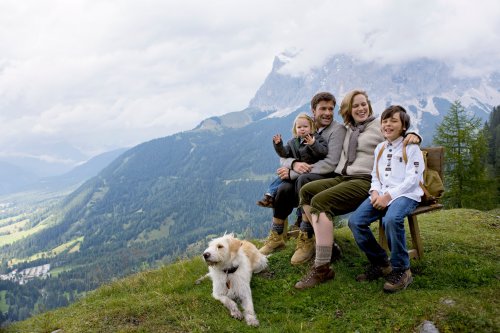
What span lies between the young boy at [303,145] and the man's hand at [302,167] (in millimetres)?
164

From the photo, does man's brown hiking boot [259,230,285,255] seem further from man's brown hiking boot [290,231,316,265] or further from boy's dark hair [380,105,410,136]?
boy's dark hair [380,105,410,136]

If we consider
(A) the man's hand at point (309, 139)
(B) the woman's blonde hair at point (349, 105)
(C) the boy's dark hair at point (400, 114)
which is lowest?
(A) the man's hand at point (309, 139)

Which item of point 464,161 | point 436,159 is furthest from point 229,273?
point 464,161

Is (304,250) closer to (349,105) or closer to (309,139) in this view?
(309,139)

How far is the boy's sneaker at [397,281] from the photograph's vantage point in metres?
6.96

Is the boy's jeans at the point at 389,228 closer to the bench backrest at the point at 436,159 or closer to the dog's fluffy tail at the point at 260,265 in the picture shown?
the bench backrest at the point at 436,159

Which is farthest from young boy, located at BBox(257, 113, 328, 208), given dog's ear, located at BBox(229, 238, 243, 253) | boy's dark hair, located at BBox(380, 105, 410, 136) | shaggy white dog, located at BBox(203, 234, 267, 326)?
shaggy white dog, located at BBox(203, 234, 267, 326)

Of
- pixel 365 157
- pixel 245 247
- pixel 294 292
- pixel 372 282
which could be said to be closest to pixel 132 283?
pixel 245 247

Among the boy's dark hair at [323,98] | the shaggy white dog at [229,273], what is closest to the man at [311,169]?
the boy's dark hair at [323,98]

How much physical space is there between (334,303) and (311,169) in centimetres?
308

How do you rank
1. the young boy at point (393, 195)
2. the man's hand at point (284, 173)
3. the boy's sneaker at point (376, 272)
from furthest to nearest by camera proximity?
the man's hand at point (284, 173)
the boy's sneaker at point (376, 272)
the young boy at point (393, 195)

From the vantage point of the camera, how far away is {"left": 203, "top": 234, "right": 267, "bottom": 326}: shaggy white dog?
23.3 feet

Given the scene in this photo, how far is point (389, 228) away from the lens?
6.77 metres

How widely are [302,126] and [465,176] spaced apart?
26.3m
